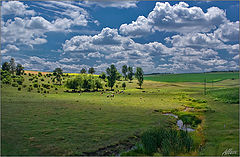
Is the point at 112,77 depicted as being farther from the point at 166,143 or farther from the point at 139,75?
the point at 166,143

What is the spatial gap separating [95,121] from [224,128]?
26.4 metres

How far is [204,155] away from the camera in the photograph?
24.2 metres

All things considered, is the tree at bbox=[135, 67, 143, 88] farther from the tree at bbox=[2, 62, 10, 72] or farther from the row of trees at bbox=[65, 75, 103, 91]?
the tree at bbox=[2, 62, 10, 72]

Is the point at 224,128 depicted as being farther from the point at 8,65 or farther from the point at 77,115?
the point at 8,65

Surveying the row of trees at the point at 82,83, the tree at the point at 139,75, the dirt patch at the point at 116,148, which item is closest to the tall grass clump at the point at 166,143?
the dirt patch at the point at 116,148

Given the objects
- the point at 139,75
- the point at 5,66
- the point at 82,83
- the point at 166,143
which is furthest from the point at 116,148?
the point at 5,66

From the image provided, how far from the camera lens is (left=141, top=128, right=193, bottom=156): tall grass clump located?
2495 cm

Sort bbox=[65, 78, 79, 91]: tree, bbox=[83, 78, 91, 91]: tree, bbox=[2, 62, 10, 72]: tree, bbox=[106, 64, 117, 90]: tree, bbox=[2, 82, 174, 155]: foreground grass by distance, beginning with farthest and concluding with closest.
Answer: bbox=[2, 62, 10, 72]: tree
bbox=[106, 64, 117, 90]: tree
bbox=[83, 78, 91, 91]: tree
bbox=[65, 78, 79, 91]: tree
bbox=[2, 82, 174, 155]: foreground grass

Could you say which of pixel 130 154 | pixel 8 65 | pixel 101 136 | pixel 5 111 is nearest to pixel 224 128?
pixel 130 154

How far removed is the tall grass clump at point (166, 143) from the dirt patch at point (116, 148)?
313 centimetres

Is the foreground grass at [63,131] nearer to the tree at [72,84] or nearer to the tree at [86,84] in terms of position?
the tree at [72,84]

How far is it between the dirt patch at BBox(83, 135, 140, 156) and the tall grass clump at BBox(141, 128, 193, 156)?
3.13 m

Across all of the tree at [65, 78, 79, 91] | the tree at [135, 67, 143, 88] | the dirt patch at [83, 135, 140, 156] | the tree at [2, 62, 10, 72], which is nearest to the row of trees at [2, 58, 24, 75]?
the tree at [2, 62, 10, 72]

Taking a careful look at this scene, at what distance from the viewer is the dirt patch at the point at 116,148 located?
26172 mm
